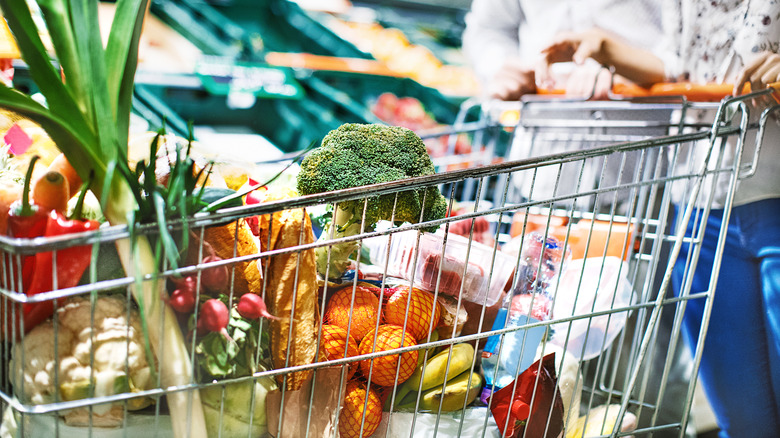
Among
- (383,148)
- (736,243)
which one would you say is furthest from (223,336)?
(736,243)

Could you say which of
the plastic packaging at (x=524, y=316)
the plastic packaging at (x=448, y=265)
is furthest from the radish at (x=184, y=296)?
the plastic packaging at (x=524, y=316)

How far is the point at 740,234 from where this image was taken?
67.2 inches

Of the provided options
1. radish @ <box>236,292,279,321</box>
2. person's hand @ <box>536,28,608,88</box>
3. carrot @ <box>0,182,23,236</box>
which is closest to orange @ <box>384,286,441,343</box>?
radish @ <box>236,292,279,321</box>

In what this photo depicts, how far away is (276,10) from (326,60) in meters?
0.51

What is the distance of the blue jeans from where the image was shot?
5.47 feet

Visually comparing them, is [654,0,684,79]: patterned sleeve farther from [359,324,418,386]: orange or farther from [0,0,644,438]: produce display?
[359,324,418,386]: orange

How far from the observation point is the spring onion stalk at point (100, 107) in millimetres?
836

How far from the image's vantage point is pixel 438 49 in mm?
3553

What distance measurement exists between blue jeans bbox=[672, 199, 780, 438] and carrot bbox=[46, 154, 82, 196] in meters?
1.59

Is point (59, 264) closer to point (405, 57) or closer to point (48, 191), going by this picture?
point (48, 191)

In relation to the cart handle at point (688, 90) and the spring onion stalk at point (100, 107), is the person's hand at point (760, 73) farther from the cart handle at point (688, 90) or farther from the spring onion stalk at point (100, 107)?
the spring onion stalk at point (100, 107)

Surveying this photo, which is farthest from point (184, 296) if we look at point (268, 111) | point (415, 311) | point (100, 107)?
point (268, 111)

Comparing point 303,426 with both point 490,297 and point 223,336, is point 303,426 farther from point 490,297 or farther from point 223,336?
point 490,297

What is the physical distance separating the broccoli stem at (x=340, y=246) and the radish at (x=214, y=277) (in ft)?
0.76
